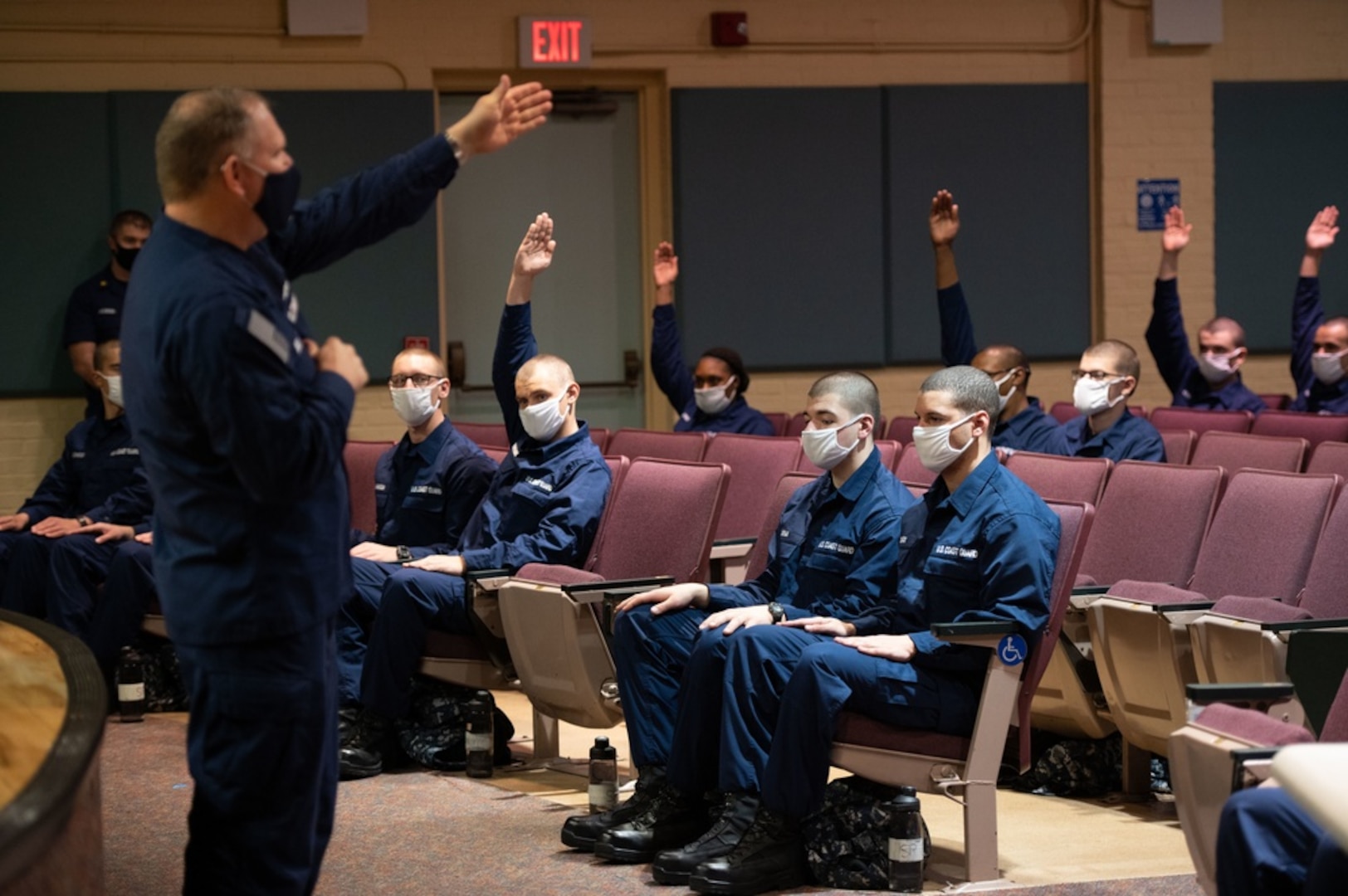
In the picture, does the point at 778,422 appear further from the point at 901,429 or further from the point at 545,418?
the point at 545,418

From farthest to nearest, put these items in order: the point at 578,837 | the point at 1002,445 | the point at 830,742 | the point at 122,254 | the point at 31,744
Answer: the point at 122,254, the point at 1002,445, the point at 578,837, the point at 830,742, the point at 31,744

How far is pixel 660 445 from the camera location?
6363 mm

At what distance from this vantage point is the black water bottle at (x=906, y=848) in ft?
12.5

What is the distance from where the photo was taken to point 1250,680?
3959 millimetres

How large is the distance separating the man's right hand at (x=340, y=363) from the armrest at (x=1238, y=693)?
4.80 feet

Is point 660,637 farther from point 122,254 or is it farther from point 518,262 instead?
point 122,254

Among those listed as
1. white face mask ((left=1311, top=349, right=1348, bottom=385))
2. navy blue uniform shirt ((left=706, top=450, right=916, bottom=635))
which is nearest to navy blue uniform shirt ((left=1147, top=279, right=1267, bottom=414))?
white face mask ((left=1311, top=349, right=1348, bottom=385))

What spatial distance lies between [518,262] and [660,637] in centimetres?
154

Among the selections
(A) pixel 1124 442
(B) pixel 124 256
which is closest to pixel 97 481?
(B) pixel 124 256

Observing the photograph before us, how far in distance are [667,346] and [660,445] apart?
1659 mm

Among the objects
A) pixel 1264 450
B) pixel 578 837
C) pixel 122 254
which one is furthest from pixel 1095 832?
pixel 122 254

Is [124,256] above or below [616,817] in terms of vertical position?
above

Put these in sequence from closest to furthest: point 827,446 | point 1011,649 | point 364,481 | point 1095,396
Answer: point 1011,649 < point 827,446 < point 1095,396 < point 364,481

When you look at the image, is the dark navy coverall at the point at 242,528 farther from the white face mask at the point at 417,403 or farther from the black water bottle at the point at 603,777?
the white face mask at the point at 417,403
